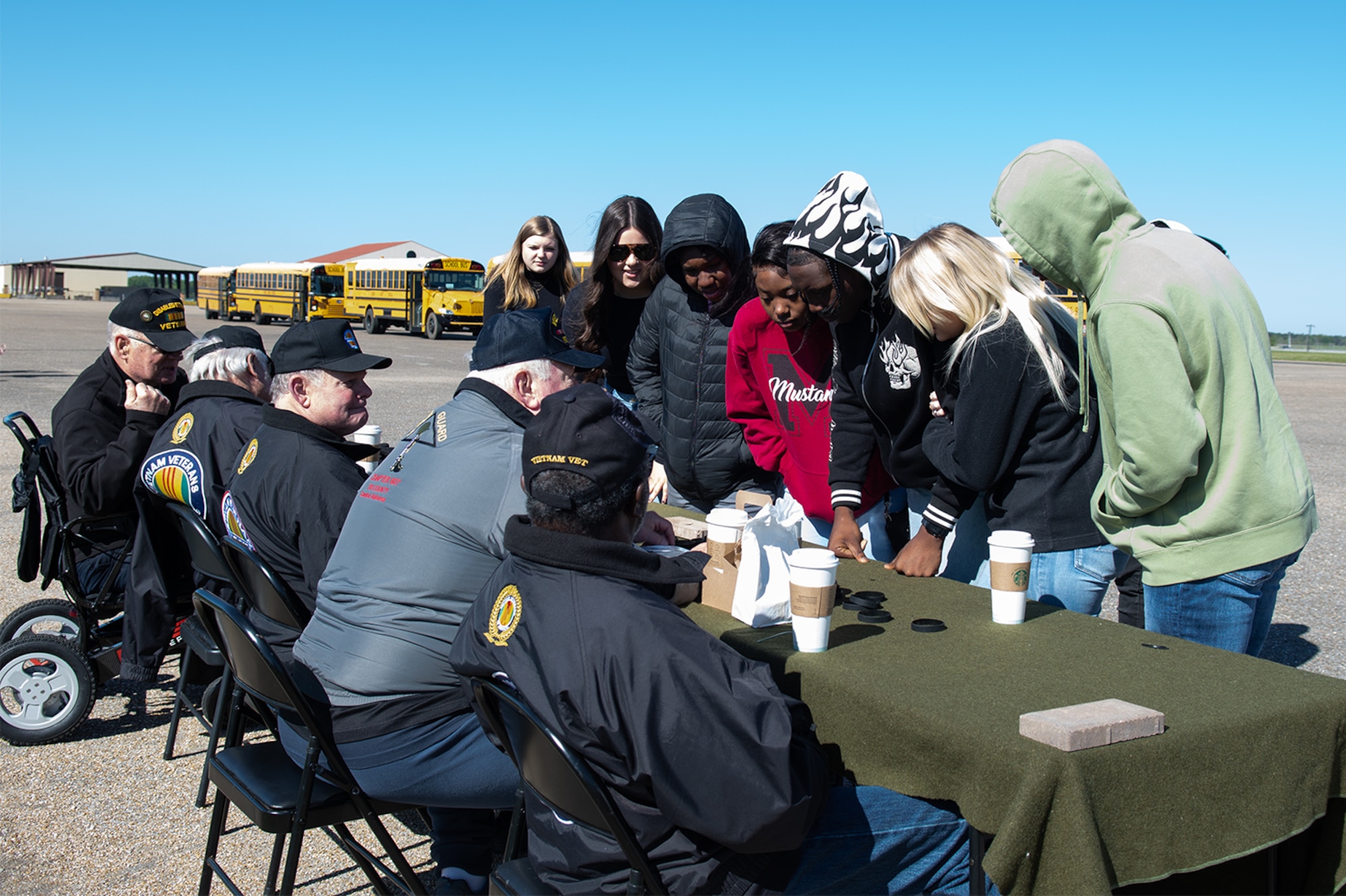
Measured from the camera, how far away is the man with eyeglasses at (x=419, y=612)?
239 cm

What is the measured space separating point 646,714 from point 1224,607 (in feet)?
4.83

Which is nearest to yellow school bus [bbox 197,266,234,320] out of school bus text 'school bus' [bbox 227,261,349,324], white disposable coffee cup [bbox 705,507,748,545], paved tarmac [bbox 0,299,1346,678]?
school bus text 'school bus' [bbox 227,261,349,324]

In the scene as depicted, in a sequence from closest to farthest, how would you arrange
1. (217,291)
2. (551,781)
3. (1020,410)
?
(551,781)
(1020,410)
(217,291)

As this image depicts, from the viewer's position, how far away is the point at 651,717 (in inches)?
67.0

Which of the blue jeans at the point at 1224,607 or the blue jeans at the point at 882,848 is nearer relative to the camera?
the blue jeans at the point at 882,848

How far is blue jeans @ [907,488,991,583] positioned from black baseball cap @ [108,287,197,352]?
10.7 feet

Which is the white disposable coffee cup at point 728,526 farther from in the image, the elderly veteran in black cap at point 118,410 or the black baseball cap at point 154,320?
the black baseball cap at point 154,320

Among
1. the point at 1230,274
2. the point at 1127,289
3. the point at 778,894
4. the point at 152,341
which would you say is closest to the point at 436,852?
the point at 778,894

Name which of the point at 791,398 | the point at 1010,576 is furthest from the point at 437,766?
the point at 791,398

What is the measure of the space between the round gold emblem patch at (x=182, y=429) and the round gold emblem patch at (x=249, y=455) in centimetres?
71

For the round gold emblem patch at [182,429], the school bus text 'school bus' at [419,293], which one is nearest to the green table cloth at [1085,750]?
the round gold emblem patch at [182,429]

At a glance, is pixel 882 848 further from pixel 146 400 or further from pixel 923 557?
pixel 146 400

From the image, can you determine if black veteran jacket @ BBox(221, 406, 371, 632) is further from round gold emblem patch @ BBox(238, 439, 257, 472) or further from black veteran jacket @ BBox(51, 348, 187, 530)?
black veteran jacket @ BBox(51, 348, 187, 530)

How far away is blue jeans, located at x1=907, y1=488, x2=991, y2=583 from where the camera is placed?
10.1 ft
